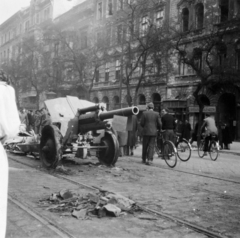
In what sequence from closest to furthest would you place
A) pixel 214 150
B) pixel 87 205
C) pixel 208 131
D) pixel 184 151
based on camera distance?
pixel 87 205 → pixel 184 151 → pixel 214 150 → pixel 208 131

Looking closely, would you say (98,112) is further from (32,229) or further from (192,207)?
(32,229)

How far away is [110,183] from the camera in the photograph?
7145 mm

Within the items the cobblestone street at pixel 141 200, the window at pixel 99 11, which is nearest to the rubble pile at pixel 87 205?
the cobblestone street at pixel 141 200

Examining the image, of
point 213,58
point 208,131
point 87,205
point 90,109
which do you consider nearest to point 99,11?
point 213,58

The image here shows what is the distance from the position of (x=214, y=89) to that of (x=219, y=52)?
2462mm

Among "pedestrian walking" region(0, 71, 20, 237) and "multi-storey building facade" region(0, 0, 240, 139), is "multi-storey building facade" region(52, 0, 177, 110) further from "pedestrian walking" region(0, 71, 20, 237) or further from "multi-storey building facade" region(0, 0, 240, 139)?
"pedestrian walking" region(0, 71, 20, 237)

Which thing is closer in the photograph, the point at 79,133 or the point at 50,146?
the point at 50,146

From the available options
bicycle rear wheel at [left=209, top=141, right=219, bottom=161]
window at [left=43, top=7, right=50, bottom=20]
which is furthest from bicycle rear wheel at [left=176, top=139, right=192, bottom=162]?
window at [left=43, top=7, right=50, bottom=20]

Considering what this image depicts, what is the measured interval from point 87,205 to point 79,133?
464 cm

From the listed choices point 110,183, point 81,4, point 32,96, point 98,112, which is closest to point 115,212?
point 110,183

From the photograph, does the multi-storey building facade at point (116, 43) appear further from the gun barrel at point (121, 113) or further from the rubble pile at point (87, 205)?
the rubble pile at point (87, 205)

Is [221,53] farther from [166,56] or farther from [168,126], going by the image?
[168,126]

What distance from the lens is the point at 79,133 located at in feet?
31.4

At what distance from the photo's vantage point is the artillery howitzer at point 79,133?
28.5ft
